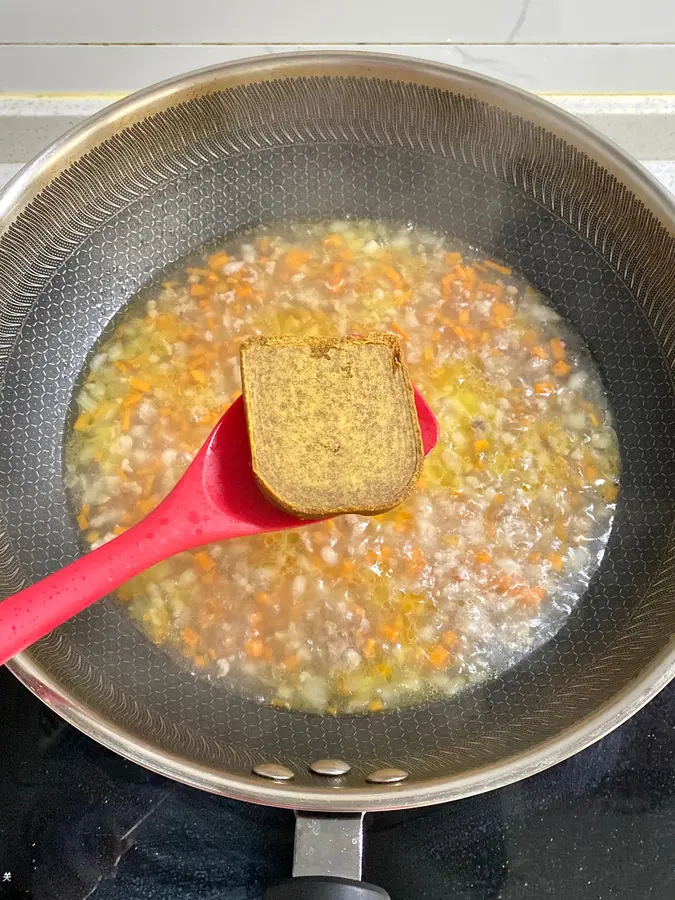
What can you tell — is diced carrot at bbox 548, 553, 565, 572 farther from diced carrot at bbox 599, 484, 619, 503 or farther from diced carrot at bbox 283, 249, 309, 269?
diced carrot at bbox 283, 249, 309, 269

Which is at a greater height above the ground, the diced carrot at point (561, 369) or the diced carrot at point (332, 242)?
the diced carrot at point (332, 242)

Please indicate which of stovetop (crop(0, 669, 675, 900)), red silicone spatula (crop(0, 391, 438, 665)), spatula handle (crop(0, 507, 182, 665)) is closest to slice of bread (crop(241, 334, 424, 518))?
red silicone spatula (crop(0, 391, 438, 665))

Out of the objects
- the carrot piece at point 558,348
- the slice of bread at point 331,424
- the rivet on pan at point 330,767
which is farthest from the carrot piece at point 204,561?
the carrot piece at point 558,348

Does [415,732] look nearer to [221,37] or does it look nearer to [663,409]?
[663,409]

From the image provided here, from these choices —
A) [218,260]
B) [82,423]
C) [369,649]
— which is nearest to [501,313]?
[218,260]

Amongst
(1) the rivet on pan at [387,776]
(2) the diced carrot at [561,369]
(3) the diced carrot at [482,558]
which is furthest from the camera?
(2) the diced carrot at [561,369]

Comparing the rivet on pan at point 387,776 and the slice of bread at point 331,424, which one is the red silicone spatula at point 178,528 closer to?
the slice of bread at point 331,424

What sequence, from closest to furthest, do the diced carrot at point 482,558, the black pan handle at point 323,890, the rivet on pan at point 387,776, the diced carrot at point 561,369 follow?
the black pan handle at point 323,890 < the rivet on pan at point 387,776 < the diced carrot at point 482,558 < the diced carrot at point 561,369
